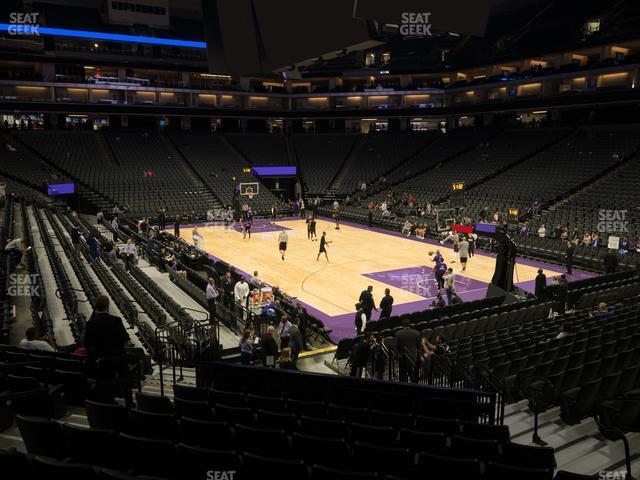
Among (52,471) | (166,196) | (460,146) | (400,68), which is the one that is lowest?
(52,471)

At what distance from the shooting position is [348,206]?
38.8 m

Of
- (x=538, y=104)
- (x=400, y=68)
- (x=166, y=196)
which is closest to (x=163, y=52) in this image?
(x=166, y=196)

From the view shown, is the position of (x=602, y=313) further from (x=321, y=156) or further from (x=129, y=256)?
(x=321, y=156)

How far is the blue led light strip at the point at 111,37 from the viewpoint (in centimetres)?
4138

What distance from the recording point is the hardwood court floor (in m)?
17.6

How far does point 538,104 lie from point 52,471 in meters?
37.5

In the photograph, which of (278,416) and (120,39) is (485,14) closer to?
(278,416)

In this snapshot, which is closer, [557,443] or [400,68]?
[557,443]

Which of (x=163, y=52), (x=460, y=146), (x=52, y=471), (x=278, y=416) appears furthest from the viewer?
(x=163, y=52)

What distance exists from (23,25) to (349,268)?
113ft

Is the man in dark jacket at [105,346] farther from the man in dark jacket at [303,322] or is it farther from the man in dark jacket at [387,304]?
the man in dark jacket at [387,304]

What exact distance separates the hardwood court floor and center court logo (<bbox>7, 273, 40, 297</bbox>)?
8.11 meters

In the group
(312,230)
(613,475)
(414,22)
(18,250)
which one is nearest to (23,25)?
(312,230)

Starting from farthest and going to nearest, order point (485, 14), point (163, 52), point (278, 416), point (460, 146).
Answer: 1. point (163, 52)
2. point (460, 146)
3. point (485, 14)
4. point (278, 416)
